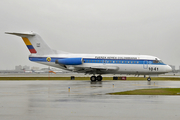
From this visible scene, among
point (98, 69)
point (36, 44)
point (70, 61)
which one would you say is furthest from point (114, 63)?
point (36, 44)

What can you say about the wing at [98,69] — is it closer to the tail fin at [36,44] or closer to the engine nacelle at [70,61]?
the engine nacelle at [70,61]

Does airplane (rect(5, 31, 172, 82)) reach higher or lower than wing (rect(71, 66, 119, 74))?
higher

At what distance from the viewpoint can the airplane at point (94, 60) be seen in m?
35.3

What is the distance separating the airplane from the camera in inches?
1389

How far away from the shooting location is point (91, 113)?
28.8ft

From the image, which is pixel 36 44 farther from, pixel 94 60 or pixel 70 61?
pixel 94 60

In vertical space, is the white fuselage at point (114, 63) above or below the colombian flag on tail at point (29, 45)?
below

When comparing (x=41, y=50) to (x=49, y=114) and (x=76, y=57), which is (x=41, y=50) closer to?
(x=76, y=57)

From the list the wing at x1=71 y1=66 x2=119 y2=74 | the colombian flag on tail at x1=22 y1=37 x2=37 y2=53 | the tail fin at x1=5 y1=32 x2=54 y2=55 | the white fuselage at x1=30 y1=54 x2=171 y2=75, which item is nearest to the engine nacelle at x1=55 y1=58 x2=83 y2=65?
the white fuselage at x1=30 y1=54 x2=171 y2=75

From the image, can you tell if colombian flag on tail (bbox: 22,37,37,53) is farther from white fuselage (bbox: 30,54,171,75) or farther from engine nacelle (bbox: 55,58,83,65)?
engine nacelle (bbox: 55,58,83,65)

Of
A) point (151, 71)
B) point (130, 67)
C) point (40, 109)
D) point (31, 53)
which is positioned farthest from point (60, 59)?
point (40, 109)

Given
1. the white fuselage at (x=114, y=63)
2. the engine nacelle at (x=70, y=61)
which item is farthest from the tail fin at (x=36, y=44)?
the engine nacelle at (x=70, y=61)

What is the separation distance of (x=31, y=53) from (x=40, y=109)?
91.0 feet

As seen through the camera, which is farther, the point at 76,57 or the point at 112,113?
the point at 76,57
